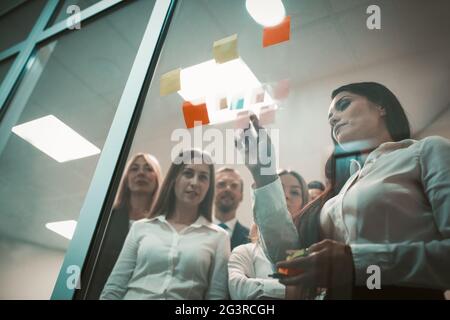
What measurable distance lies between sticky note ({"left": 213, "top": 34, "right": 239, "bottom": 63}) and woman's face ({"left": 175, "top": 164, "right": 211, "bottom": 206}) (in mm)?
426

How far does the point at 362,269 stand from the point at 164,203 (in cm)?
63

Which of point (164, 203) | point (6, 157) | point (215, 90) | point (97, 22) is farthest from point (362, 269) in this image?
point (97, 22)

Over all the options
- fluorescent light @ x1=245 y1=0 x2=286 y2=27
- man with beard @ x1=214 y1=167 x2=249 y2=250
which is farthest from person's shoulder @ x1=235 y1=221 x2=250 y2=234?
fluorescent light @ x1=245 y1=0 x2=286 y2=27

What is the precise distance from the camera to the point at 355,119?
946mm

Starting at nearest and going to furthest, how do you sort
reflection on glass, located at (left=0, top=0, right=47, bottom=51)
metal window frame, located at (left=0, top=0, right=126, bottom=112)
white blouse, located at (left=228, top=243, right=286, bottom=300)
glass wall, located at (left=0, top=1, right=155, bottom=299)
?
white blouse, located at (left=228, top=243, right=286, bottom=300) < glass wall, located at (left=0, top=1, right=155, bottom=299) < metal window frame, located at (left=0, top=0, right=126, bottom=112) < reflection on glass, located at (left=0, top=0, right=47, bottom=51)

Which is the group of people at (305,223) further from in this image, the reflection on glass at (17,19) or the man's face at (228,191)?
the reflection on glass at (17,19)

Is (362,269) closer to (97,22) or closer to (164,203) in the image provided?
(164,203)

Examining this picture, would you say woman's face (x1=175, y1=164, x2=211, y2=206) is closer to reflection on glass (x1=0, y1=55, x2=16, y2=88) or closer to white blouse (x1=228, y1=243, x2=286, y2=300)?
white blouse (x1=228, y1=243, x2=286, y2=300)

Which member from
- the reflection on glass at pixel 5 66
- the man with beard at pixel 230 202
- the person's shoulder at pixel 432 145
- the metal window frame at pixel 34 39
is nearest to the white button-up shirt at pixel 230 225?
the man with beard at pixel 230 202

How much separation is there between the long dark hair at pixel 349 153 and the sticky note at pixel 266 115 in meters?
0.20

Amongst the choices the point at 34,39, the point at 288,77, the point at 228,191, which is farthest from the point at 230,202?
the point at 34,39

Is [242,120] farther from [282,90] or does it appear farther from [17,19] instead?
[17,19]

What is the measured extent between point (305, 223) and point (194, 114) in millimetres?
551

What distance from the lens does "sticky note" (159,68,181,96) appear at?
4.28 feet
